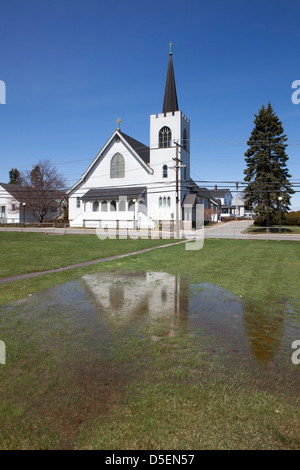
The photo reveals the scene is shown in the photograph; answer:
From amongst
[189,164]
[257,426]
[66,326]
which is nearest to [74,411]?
[257,426]

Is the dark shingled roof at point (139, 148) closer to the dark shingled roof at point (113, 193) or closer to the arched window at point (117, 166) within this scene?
the arched window at point (117, 166)

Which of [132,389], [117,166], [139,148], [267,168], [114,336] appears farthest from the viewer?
[139,148]

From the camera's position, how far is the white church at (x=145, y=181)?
137 feet

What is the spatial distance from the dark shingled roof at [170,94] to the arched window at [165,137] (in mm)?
3050

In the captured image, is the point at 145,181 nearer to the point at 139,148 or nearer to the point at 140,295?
the point at 139,148

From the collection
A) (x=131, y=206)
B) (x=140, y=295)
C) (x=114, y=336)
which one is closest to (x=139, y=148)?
(x=131, y=206)

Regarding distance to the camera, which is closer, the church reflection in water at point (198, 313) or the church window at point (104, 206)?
the church reflection in water at point (198, 313)

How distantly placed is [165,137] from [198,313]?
39.5 meters

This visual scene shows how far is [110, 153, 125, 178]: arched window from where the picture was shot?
147 ft

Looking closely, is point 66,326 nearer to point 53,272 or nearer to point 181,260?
point 53,272

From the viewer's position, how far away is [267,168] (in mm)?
36875

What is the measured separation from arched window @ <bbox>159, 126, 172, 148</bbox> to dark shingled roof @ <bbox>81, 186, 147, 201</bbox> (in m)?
6.92

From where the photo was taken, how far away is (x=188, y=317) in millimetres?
6211

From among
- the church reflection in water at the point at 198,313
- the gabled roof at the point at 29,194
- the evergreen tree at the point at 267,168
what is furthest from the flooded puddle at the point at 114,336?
the gabled roof at the point at 29,194
